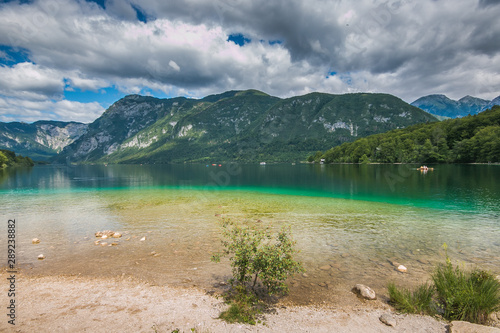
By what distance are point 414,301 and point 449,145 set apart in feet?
615

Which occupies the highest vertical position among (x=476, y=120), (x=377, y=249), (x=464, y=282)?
(x=476, y=120)

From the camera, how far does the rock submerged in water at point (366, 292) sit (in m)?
10.5

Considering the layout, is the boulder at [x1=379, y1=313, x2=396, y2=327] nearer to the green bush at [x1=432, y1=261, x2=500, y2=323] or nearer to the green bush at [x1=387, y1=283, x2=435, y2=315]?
the green bush at [x1=387, y1=283, x2=435, y2=315]

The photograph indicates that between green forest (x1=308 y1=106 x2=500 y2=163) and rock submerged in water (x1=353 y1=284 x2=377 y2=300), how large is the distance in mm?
149689

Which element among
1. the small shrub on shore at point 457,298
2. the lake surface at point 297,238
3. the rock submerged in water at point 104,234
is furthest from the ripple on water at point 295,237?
the small shrub on shore at point 457,298

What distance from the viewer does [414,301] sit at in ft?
31.8

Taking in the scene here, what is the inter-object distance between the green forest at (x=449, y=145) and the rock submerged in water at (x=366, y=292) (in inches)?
5893

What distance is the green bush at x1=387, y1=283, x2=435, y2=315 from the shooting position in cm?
931

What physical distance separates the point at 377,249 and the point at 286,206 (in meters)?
17.7

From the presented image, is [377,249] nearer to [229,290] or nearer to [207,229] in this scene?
[229,290]

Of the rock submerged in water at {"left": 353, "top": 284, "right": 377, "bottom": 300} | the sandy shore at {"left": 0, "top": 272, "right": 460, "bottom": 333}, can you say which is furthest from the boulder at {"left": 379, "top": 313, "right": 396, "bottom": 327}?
the rock submerged in water at {"left": 353, "top": 284, "right": 377, "bottom": 300}

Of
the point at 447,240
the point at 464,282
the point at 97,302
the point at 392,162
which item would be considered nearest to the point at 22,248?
the point at 97,302

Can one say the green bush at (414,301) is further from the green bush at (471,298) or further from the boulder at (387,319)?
the boulder at (387,319)

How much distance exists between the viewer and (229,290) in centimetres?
1103
